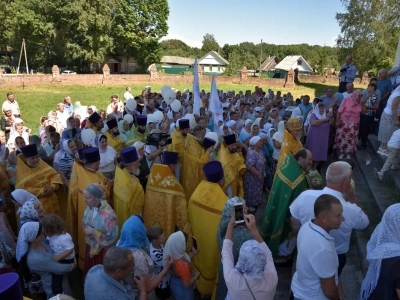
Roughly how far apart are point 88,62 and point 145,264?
4521cm

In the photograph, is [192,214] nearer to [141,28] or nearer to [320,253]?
[320,253]

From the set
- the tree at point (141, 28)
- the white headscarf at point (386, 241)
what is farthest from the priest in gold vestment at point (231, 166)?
the tree at point (141, 28)

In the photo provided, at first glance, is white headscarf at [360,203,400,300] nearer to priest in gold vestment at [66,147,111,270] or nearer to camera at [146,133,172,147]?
priest in gold vestment at [66,147,111,270]

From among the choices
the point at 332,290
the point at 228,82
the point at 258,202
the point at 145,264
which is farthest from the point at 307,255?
the point at 228,82

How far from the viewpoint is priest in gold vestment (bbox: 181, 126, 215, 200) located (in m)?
5.58

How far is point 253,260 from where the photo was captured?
7.57 ft

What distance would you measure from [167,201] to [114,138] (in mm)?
2669

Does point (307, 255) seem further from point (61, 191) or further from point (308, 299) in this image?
point (61, 191)

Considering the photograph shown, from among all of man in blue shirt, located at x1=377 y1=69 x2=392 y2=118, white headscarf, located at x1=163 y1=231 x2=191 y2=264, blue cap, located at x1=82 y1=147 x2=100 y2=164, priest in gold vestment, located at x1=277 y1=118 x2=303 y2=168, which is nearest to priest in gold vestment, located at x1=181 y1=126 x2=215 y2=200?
priest in gold vestment, located at x1=277 y1=118 x2=303 y2=168

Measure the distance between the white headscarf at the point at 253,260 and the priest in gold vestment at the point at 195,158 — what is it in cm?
324

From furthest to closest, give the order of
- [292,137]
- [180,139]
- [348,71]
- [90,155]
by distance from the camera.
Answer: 1. [348,71]
2. [180,139]
3. [292,137]
4. [90,155]

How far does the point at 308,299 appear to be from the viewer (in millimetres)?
2650

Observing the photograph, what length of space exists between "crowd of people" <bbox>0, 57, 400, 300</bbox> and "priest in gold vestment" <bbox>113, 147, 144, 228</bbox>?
13mm

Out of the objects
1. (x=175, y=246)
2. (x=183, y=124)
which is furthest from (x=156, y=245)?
(x=183, y=124)
